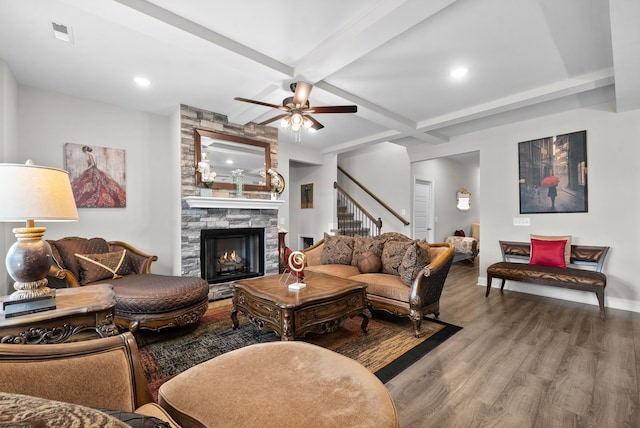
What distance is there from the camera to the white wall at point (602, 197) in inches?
145

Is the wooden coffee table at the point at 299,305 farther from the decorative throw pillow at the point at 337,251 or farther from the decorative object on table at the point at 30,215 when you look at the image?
the decorative object on table at the point at 30,215

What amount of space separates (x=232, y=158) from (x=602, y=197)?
17.7 ft

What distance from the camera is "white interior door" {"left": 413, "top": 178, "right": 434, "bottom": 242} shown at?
21.7 ft

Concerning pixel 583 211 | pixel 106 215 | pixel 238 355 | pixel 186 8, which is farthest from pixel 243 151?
pixel 583 211

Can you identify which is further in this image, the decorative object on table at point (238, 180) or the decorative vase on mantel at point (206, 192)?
the decorative object on table at point (238, 180)

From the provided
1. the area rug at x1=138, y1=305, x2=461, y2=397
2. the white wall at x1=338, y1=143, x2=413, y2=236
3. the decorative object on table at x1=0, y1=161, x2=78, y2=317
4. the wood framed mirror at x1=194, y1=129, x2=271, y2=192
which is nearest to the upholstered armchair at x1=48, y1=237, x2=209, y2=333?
the area rug at x1=138, y1=305, x2=461, y2=397

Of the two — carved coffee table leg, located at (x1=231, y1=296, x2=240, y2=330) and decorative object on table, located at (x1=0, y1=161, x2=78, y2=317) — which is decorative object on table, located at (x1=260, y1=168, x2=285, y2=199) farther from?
decorative object on table, located at (x1=0, y1=161, x2=78, y2=317)

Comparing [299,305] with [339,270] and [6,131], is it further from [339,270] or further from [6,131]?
[6,131]

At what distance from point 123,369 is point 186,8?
247 centimetres

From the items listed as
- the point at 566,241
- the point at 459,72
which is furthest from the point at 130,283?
the point at 566,241

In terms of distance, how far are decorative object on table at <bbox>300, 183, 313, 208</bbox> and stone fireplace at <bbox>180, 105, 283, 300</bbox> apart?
2.17 metres

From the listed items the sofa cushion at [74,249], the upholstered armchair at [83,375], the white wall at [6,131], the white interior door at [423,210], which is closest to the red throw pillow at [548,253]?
the white interior door at [423,210]

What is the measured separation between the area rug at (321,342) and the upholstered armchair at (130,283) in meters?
0.20

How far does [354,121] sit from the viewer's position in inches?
185
